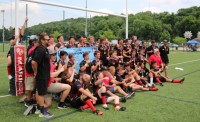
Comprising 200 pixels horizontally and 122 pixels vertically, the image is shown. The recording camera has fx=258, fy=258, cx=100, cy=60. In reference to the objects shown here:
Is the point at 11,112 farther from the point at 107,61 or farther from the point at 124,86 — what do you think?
the point at 107,61

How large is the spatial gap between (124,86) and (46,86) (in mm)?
2967

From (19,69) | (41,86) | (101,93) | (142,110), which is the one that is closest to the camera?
(41,86)

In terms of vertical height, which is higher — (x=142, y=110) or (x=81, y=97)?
(x=81, y=97)

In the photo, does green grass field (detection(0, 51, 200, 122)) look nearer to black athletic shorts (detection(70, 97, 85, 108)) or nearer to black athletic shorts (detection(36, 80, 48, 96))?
black athletic shorts (detection(70, 97, 85, 108))

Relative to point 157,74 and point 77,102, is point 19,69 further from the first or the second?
point 157,74

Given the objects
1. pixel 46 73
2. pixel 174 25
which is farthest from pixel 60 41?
pixel 174 25

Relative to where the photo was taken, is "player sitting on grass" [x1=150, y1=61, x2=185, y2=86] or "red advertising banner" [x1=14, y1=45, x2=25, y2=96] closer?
"red advertising banner" [x1=14, y1=45, x2=25, y2=96]

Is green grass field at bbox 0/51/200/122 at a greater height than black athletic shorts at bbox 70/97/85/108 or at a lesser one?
lesser

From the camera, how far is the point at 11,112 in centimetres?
549

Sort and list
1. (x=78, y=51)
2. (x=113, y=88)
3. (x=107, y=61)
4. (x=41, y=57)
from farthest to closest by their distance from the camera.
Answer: (x=107, y=61) < (x=78, y=51) < (x=113, y=88) < (x=41, y=57)

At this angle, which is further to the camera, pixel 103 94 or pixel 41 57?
pixel 103 94

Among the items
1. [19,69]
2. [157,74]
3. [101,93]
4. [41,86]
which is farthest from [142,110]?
[157,74]

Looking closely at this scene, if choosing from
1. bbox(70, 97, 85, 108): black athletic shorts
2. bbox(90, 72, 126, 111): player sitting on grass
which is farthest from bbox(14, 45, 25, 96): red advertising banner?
bbox(90, 72, 126, 111): player sitting on grass

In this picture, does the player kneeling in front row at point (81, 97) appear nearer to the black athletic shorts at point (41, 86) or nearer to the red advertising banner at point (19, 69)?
the black athletic shorts at point (41, 86)
